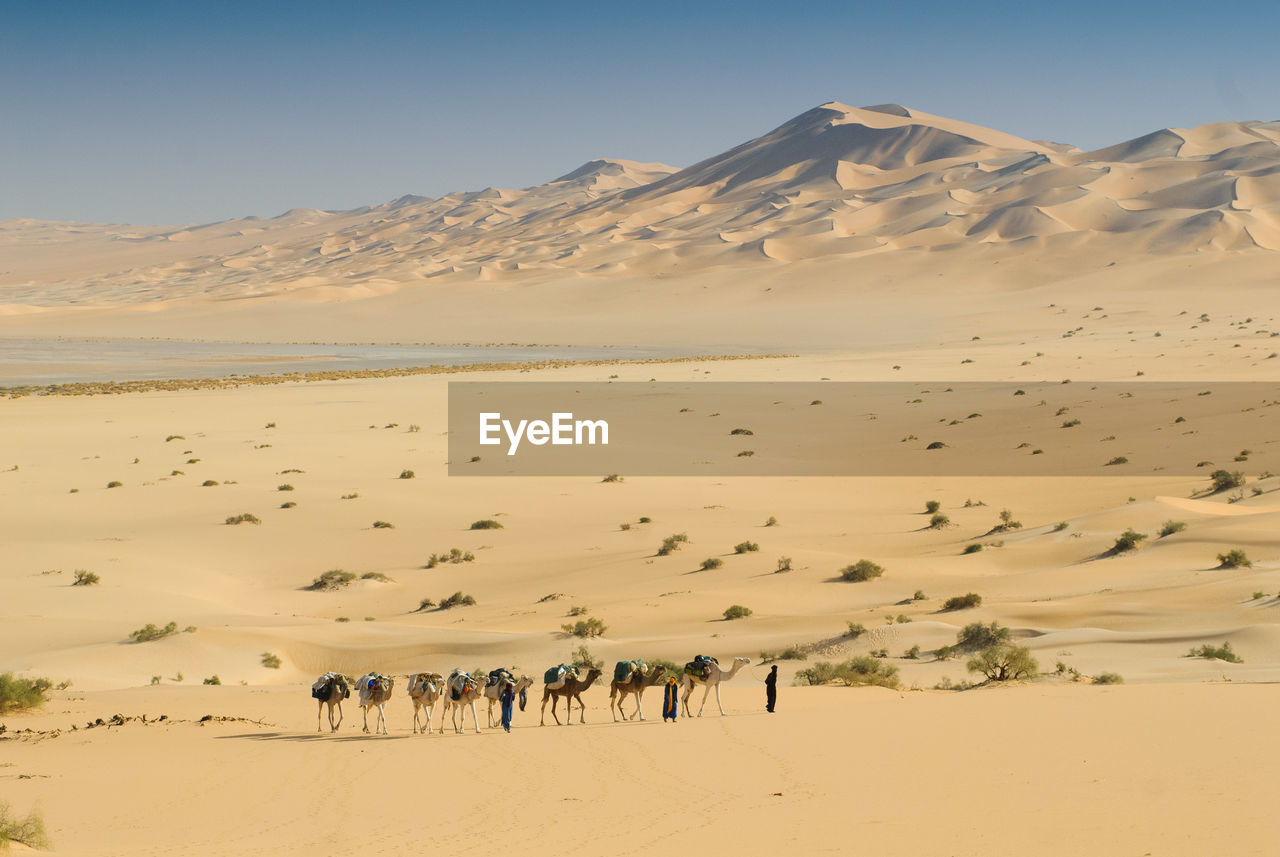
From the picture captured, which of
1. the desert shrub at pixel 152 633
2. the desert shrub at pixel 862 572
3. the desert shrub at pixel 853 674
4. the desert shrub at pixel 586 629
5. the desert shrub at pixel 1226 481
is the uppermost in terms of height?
the desert shrub at pixel 1226 481

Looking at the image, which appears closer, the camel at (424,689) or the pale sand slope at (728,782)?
the pale sand slope at (728,782)

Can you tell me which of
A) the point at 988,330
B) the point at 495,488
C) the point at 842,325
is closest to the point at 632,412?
the point at 495,488

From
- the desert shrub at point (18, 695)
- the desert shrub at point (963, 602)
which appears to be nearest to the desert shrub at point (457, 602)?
the desert shrub at point (963, 602)

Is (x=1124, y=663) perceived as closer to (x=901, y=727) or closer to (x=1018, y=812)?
(x=901, y=727)

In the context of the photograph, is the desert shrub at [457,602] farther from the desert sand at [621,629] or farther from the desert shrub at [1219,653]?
the desert shrub at [1219,653]

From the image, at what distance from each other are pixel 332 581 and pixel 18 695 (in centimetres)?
864

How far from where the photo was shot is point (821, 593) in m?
18.5

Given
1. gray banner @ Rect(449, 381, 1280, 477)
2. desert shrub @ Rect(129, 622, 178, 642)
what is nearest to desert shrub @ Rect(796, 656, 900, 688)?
desert shrub @ Rect(129, 622, 178, 642)

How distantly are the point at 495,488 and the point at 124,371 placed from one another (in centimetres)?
5224

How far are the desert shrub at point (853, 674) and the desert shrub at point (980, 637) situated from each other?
1.26 m

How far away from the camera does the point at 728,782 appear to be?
8242 mm

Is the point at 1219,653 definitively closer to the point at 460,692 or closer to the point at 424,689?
the point at 460,692

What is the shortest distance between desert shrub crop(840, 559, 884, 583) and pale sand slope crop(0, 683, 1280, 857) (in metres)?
7.79

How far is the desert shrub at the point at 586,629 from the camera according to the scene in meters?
15.4
